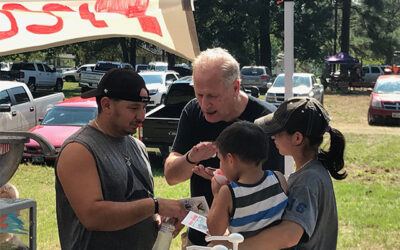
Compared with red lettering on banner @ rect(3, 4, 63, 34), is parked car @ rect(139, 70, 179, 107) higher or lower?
lower

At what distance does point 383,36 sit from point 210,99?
49338mm

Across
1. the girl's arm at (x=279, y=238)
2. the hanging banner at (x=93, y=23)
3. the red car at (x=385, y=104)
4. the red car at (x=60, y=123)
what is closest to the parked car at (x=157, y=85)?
the red car at (x=60, y=123)

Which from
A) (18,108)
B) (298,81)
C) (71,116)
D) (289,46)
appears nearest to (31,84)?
(298,81)

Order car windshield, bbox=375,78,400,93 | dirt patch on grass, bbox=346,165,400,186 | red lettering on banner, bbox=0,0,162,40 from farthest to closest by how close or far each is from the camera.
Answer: car windshield, bbox=375,78,400,93
dirt patch on grass, bbox=346,165,400,186
red lettering on banner, bbox=0,0,162,40

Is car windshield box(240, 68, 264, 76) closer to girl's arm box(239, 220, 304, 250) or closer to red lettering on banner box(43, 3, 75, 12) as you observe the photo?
red lettering on banner box(43, 3, 75, 12)

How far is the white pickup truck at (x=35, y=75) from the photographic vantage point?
32.5 meters

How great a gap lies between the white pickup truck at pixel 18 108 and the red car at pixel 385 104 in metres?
11.6

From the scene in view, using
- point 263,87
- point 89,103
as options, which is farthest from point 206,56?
point 263,87

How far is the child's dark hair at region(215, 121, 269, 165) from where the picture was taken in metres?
2.26

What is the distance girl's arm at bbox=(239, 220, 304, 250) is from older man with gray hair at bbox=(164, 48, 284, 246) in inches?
23.4

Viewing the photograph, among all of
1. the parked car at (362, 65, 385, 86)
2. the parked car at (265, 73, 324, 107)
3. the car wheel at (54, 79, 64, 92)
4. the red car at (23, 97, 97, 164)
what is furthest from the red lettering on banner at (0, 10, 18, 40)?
the parked car at (362, 65, 385, 86)

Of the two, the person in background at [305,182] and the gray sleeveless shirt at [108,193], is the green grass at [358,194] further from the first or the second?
the person in background at [305,182]

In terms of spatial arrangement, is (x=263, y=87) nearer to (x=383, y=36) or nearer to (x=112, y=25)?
(x=383, y=36)

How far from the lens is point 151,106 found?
2048 cm
